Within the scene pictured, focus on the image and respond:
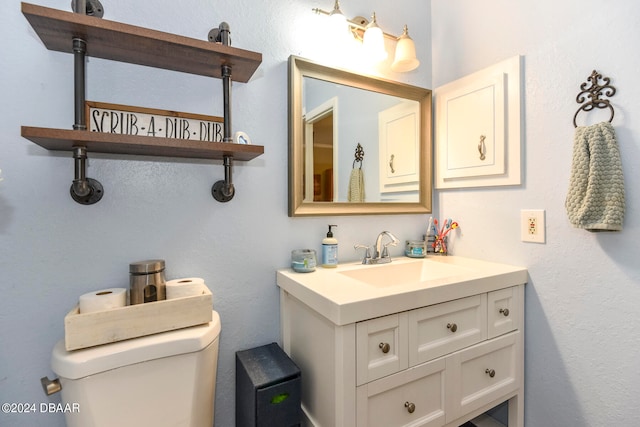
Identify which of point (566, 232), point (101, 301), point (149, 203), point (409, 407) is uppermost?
point (149, 203)

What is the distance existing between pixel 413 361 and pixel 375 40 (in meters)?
1.26

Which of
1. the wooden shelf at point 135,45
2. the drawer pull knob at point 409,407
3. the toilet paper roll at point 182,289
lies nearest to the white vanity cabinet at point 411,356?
the drawer pull knob at point 409,407

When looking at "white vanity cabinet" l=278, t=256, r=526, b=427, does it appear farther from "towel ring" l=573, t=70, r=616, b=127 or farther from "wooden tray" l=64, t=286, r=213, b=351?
"towel ring" l=573, t=70, r=616, b=127

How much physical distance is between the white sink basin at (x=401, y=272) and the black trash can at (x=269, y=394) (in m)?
0.41

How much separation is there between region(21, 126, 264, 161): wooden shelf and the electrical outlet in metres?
1.07

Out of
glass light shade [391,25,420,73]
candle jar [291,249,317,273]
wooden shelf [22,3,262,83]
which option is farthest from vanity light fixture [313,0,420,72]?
candle jar [291,249,317,273]

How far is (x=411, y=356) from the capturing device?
2.91ft

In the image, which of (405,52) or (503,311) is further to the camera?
(405,52)

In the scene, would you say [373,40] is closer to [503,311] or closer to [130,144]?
[130,144]

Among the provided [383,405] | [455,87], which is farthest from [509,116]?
[383,405]

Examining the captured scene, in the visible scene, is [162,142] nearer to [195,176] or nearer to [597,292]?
[195,176]

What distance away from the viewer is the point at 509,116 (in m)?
1.22

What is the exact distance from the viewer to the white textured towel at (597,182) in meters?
0.90

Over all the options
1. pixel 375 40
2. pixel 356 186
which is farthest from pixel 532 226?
pixel 375 40
